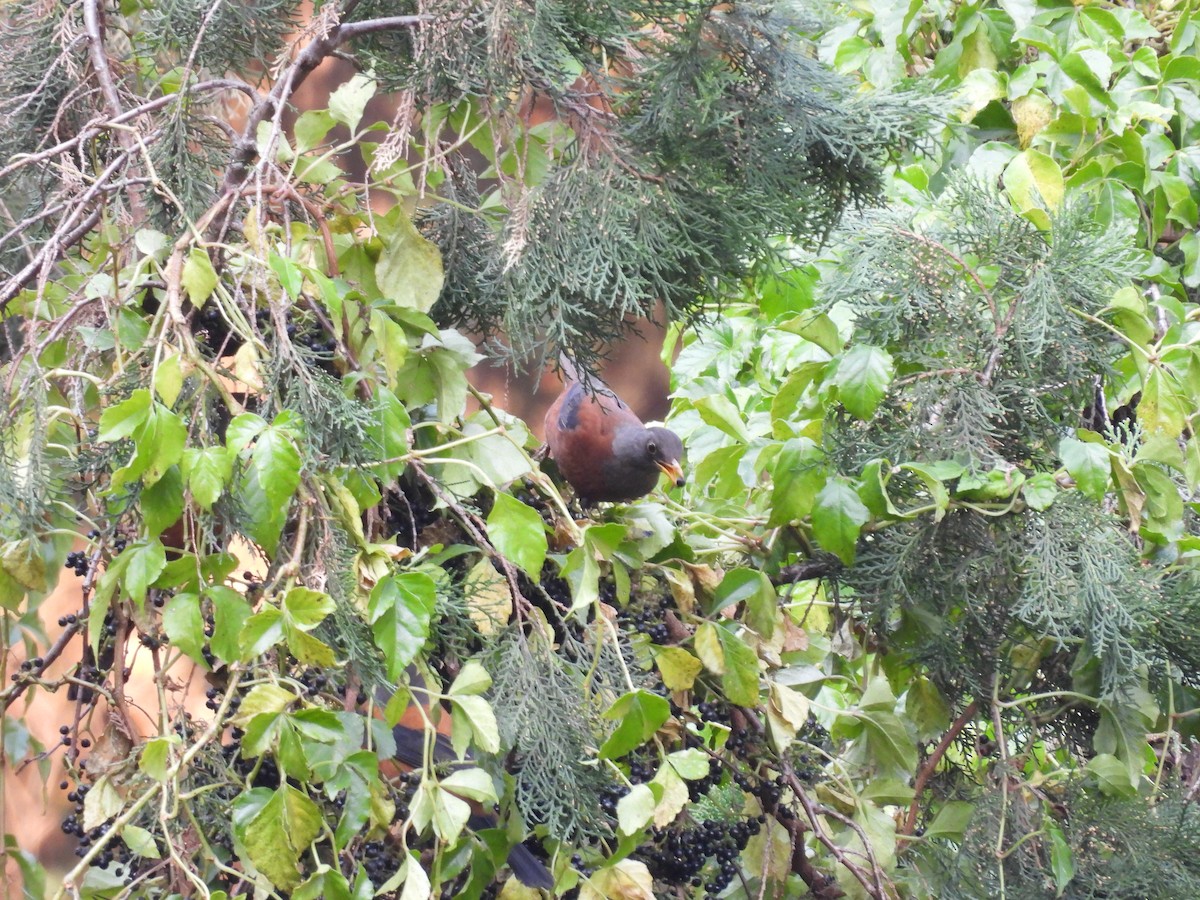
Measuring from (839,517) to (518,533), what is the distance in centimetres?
30

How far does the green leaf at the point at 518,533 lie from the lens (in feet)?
2.76

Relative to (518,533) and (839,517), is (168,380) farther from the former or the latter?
(839,517)

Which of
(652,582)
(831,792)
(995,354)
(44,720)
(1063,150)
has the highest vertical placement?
(995,354)

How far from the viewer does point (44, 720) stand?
84.9 inches

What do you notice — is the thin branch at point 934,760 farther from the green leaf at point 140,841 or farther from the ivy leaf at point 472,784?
the green leaf at point 140,841

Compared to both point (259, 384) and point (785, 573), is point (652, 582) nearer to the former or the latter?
point (785, 573)

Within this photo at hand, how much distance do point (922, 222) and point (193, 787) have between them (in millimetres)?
851


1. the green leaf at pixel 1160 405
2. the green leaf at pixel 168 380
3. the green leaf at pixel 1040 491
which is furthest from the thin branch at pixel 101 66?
the green leaf at pixel 1160 405

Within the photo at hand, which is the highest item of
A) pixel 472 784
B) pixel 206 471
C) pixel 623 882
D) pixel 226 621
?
pixel 206 471

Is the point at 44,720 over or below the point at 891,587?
below

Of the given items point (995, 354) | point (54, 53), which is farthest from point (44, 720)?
point (995, 354)

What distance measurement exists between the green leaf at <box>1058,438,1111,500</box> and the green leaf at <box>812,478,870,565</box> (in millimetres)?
176

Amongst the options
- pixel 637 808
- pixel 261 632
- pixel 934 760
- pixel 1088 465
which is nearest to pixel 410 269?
pixel 261 632

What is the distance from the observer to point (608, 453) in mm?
1409
